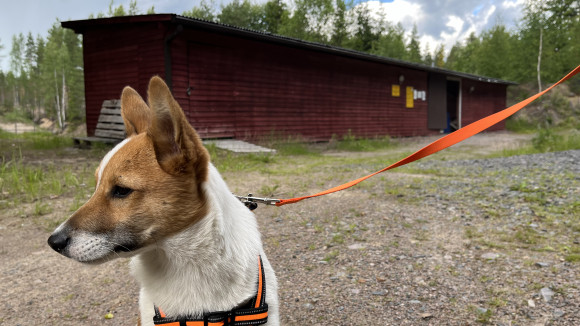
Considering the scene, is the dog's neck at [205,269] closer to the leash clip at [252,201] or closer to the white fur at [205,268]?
the white fur at [205,268]

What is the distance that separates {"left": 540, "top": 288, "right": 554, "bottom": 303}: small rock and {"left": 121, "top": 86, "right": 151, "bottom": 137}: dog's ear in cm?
271

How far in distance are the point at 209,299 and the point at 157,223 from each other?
37 cm

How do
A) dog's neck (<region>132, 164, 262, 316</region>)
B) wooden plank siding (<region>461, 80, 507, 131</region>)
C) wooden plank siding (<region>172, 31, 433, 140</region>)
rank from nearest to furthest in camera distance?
dog's neck (<region>132, 164, 262, 316</region>) → wooden plank siding (<region>172, 31, 433, 140</region>) → wooden plank siding (<region>461, 80, 507, 131</region>)

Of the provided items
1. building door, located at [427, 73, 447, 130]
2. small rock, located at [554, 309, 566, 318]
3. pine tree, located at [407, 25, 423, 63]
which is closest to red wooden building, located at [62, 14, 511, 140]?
building door, located at [427, 73, 447, 130]

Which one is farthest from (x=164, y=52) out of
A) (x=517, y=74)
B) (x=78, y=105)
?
(x=517, y=74)

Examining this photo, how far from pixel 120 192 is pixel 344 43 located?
44493mm

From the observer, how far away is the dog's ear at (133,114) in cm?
181

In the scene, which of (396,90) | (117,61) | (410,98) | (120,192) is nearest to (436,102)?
(410,98)

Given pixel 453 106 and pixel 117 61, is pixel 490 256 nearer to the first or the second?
pixel 117 61

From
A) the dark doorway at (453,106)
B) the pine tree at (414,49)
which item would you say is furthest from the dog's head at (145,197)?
the pine tree at (414,49)

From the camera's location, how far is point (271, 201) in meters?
2.30

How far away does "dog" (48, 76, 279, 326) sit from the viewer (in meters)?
1.43

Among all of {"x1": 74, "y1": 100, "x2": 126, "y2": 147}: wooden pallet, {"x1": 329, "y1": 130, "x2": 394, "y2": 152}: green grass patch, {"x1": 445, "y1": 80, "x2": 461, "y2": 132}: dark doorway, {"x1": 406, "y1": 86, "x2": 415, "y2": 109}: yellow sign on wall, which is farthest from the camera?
{"x1": 445, "y1": 80, "x2": 461, "y2": 132}: dark doorway

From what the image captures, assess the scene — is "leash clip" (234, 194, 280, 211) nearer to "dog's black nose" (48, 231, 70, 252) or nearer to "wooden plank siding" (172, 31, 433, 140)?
"dog's black nose" (48, 231, 70, 252)
